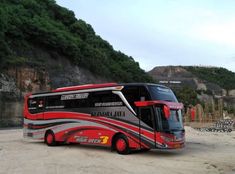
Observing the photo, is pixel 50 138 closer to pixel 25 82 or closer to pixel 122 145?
pixel 122 145

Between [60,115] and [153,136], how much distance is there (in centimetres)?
675

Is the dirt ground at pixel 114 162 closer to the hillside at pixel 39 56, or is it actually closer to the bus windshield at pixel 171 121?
the bus windshield at pixel 171 121

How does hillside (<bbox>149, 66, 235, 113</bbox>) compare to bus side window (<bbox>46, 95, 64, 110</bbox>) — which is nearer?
bus side window (<bbox>46, 95, 64, 110</bbox>)

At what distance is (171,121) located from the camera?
17.6 metres

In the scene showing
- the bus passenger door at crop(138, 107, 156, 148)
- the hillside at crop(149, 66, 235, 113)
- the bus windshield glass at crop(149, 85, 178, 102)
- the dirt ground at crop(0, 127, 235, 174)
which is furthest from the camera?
the hillside at crop(149, 66, 235, 113)

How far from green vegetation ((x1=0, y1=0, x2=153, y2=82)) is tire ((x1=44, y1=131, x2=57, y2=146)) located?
93.6ft

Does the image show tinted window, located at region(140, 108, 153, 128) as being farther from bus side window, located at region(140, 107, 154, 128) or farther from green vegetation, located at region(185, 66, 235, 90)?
green vegetation, located at region(185, 66, 235, 90)

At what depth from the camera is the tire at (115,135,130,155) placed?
58.5 feet

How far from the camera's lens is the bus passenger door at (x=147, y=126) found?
17109 mm

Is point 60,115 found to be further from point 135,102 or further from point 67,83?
point 67,83

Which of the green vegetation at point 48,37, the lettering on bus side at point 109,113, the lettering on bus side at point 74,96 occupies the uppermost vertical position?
the green vegetation at point 48,37

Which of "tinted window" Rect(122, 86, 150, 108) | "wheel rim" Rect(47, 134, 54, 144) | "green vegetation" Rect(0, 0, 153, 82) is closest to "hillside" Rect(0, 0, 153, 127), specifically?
"green vegetation" Rect(0, 0, 153, 82)

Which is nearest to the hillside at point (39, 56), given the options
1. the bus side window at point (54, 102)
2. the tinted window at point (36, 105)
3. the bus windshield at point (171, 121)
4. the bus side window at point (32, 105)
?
the bus side window at point (32, 105)

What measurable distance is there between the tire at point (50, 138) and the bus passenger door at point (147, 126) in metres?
6.91
